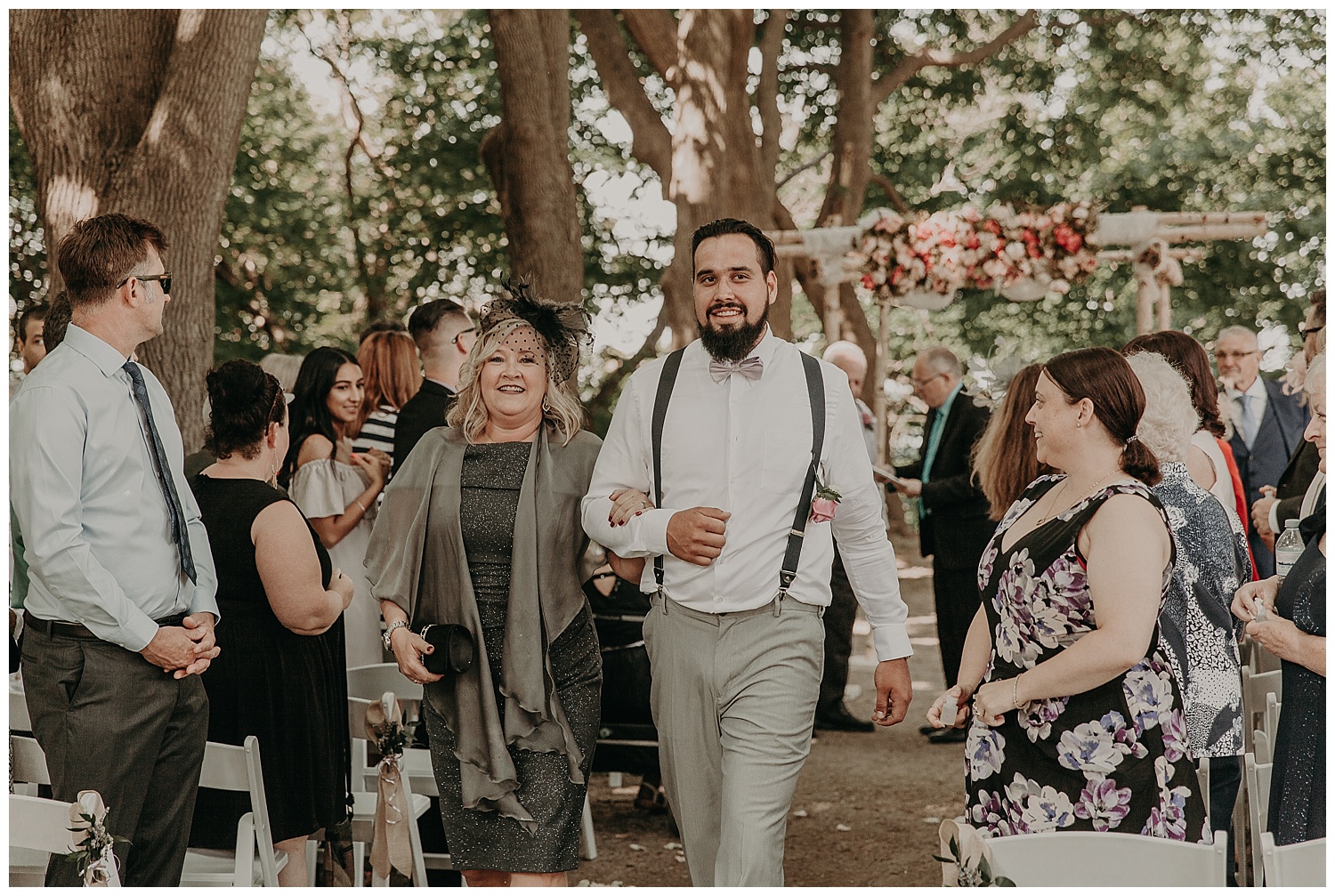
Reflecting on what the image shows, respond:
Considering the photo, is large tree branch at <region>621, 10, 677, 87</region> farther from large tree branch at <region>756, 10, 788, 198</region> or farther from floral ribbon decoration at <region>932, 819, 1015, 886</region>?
floral ribbon decoration at <region>932, 819, 1015, 886</region>

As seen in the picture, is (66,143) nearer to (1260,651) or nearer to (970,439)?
(970,439)

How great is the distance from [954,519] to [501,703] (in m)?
4.00

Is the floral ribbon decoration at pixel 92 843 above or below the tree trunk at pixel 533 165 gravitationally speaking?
below

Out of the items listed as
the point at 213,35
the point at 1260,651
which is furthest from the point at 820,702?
the point at 213,35

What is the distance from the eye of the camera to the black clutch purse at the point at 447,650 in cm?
346

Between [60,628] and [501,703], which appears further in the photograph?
[501,703]

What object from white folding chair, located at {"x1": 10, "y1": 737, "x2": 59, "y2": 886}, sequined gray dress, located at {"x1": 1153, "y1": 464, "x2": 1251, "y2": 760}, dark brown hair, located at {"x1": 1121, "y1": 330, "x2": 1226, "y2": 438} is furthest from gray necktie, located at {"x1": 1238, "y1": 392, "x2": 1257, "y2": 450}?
white folding chair, located at {"x1": 10, "y1": 737, "x2": 59, "y2": 886}

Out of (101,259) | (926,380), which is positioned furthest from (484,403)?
(926,380)

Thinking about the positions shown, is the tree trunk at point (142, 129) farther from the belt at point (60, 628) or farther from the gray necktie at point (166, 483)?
the belt at point (60, 628)

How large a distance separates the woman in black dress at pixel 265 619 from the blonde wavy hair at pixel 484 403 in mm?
526

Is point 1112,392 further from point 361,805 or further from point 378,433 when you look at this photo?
point 378,433

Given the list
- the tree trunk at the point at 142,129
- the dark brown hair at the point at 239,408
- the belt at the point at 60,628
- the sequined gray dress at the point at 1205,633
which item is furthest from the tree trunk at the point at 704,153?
the belt at the point at 60,628

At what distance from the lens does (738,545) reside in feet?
11.1

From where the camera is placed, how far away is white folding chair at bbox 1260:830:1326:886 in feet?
7.30
